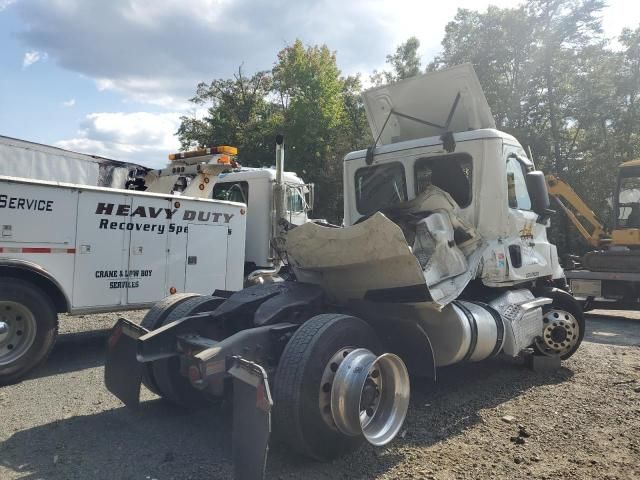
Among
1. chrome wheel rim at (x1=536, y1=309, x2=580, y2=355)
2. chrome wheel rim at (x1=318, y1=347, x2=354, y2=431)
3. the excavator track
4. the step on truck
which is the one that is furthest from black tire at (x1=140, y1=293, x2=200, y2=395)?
the excavator track

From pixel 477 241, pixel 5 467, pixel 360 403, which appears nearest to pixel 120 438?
pixel 5 467

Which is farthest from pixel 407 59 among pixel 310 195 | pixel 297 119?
pixel 310 195

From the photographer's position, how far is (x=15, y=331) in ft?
18.5

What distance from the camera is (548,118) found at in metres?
25.5

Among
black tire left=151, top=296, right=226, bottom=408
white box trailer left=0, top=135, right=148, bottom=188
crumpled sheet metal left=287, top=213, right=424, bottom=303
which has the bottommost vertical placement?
black tire left=151, top=296, right=226, bottom=408

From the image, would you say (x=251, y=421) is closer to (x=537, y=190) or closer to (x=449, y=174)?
(x=449, y=174)

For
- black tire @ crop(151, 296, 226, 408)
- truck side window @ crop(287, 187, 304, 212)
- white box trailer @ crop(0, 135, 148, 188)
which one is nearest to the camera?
black tire @ crop(151, 296, 226, 408)

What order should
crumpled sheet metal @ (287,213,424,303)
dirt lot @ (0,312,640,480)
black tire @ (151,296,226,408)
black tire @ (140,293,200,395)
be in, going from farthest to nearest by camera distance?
black tire @ (140,293,200,395) < black tire @ (151,296,226,408) < crumpled sheet metal @ (287,213,424,303) < dirt lot @ (0,312,640,480)

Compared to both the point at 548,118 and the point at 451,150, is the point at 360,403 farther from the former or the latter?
the point at 548,118

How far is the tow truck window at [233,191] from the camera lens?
10.0 m

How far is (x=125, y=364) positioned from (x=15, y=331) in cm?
226

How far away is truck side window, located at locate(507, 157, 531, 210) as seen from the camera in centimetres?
565

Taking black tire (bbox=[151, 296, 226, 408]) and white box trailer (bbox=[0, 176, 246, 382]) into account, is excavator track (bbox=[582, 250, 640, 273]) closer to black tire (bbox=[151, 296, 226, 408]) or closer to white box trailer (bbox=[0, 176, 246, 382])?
white box trailer (bbox=[0, 176, 246, 382])

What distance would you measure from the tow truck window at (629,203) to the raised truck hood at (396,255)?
9.57 m
